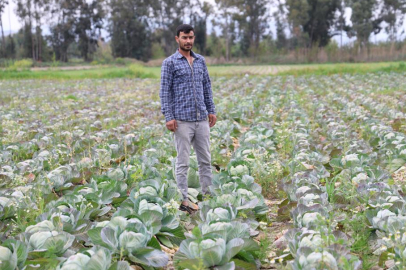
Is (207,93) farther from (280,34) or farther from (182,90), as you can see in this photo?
(280,34)

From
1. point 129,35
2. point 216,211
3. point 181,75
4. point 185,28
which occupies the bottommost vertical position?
point 216,211

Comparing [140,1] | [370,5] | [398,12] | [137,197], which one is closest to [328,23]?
[370,5]

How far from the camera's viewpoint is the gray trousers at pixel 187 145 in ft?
13.4

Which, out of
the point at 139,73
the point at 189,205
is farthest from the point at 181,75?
the point at 139,73

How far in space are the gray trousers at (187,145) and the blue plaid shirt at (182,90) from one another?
0.08 metres

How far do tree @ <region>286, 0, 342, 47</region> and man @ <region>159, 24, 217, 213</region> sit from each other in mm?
52874

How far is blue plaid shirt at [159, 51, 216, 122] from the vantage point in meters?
4.02

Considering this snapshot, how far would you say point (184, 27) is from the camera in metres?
3.88

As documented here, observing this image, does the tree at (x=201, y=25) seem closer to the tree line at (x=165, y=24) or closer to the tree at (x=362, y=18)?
the tree line at (x=165, y=24)

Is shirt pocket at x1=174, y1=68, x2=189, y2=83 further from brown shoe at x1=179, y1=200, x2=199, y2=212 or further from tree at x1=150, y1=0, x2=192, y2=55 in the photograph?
tree at x1=150, y1=0, x2=192, y2=55

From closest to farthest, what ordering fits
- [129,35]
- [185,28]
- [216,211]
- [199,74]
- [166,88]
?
[216,211]
[185,28]
[166,88]
[199,74]
[129,35]

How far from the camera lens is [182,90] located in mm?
4070

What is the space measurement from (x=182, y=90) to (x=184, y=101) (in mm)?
105

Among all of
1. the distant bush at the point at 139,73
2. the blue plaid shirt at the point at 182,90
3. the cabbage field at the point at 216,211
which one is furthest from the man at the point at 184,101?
the distant bush at the point at 139,73
